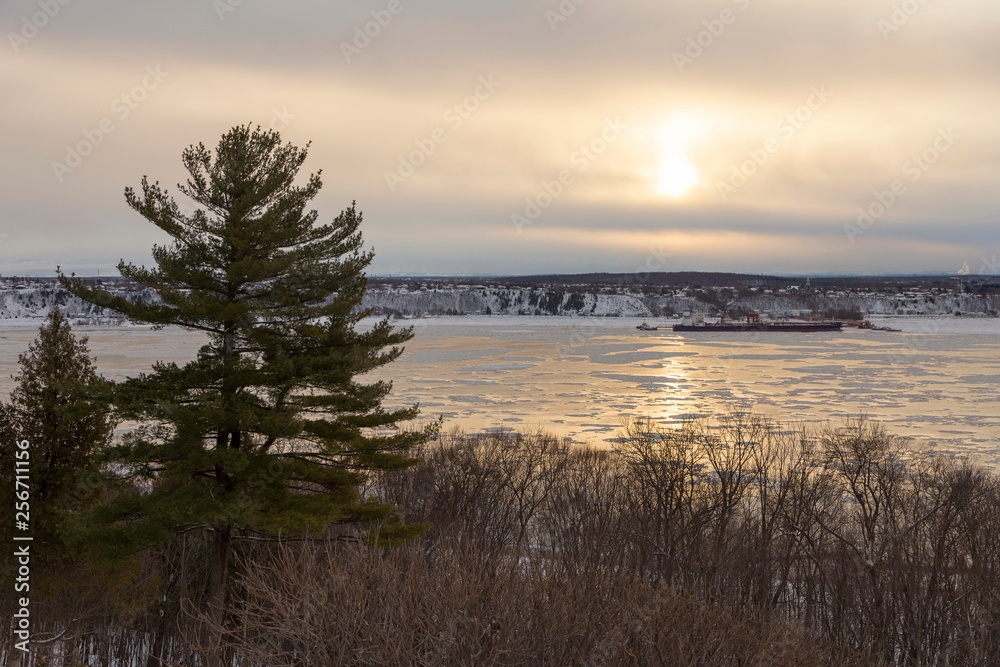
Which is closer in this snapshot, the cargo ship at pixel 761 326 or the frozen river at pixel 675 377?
the frozen river at pixel 675 377

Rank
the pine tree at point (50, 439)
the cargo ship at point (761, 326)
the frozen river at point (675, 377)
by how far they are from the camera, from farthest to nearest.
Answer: the cargo ship at point (761, 326) → the frozen river at point (675, 377) → the pine tree at point (50, 439)

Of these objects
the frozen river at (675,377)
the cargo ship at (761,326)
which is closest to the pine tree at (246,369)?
the frozen river at (675,377)

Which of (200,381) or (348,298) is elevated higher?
(348,298)

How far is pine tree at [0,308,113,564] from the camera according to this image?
16953 mm

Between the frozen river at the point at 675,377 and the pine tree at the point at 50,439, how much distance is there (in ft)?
58.9

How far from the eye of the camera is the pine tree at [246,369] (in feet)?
49.5

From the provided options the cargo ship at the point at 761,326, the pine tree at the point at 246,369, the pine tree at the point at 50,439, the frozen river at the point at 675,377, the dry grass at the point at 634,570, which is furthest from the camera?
the cargo ship at the point at 761,326

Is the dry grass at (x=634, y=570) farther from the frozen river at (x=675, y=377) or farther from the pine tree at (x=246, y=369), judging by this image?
the frozen river at (x=675, y=377)

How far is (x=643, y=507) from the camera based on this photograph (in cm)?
2547

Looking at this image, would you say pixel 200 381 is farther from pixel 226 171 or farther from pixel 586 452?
pixel 586 452

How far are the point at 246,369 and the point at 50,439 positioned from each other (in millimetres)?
5438

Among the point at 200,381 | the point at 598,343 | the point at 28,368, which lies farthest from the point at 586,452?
the point at 598,343

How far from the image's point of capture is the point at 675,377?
176 ft

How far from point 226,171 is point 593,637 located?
41.0 ft
